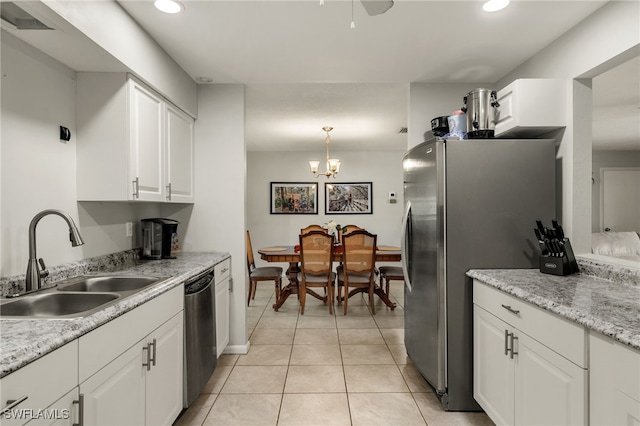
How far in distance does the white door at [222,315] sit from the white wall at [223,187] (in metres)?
0.16

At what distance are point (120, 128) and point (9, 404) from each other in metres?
1.56

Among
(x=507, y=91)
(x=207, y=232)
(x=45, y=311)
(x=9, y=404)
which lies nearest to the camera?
(x=9, y=404)

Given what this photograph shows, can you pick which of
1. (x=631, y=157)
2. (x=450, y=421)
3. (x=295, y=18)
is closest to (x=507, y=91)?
(x=295, y=18)

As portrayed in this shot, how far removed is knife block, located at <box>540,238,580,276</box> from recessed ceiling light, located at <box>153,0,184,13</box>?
2498 mm

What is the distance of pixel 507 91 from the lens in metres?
2.27

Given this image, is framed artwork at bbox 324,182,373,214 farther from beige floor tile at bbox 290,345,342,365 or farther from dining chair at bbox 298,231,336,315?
beige floor tile at bbox 290,345,342,365

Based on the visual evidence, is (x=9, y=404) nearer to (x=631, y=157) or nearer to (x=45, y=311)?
(x=45, y=311)

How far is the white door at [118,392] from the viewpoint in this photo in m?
1.16

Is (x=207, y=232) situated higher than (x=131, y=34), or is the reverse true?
(x=131, y=34)

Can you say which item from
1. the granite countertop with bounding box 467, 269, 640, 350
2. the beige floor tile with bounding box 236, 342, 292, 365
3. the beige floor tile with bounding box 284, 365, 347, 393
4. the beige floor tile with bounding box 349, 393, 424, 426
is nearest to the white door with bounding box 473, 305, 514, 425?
the granite countertop with bounding box 467, 269, 640, 350

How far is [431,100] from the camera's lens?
2971 mm

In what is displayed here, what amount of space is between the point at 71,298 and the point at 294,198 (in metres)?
5.01

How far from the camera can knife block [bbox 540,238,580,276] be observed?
189 cm

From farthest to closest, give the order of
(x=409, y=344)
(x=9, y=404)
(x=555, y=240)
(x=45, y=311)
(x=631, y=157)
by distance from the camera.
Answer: (x=631, y=157), (x=409, y=344), (x=555, y=240), (x=45, y=311), (x=9, y=404)
